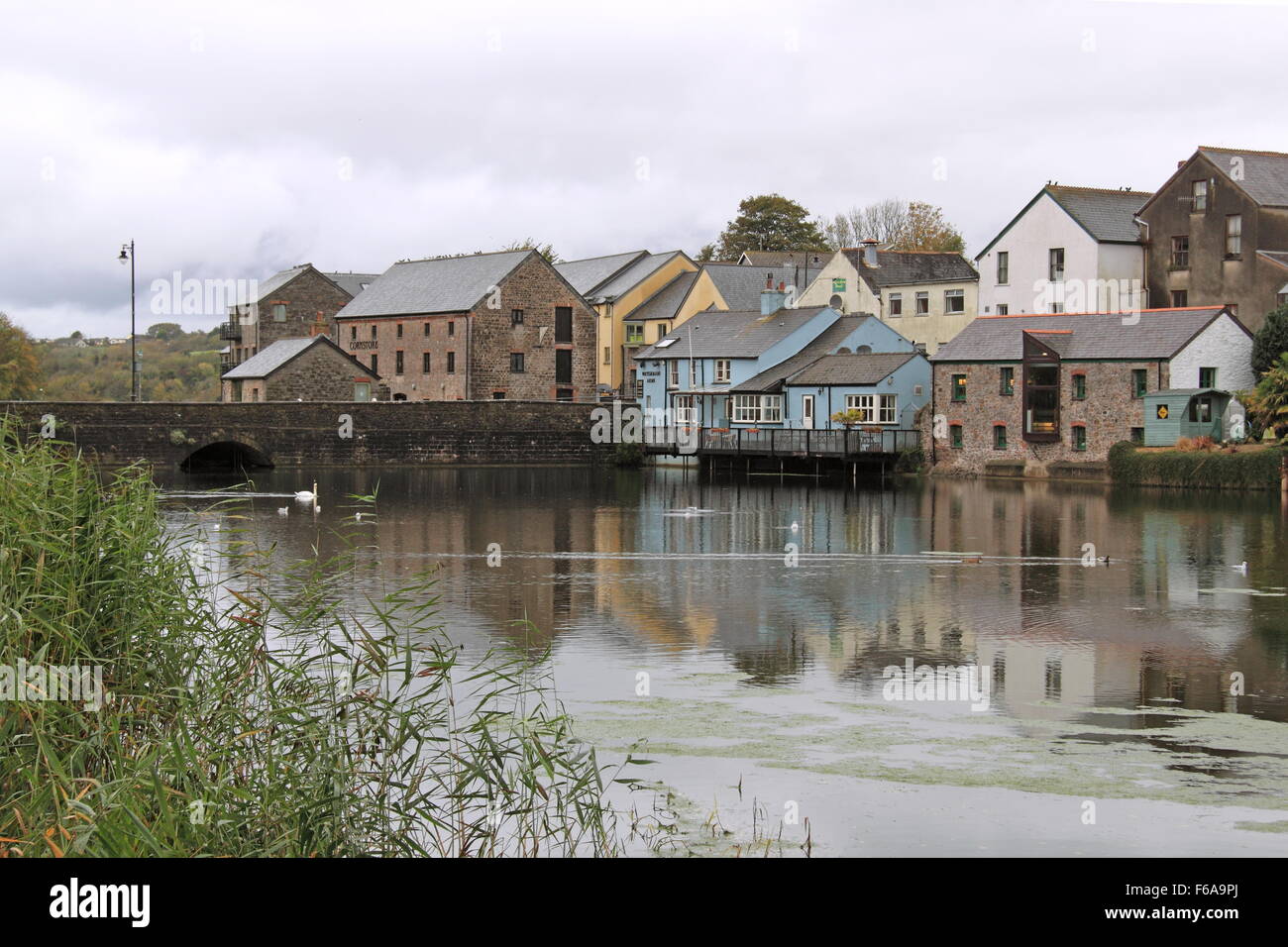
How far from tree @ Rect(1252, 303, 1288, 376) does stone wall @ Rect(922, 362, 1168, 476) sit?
3.26 m

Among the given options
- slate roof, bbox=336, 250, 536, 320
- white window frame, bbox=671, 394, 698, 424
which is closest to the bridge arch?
slate roof, bbox=336, 250, 536, 320

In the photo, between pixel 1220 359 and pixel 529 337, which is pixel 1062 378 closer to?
pixel 1220 359

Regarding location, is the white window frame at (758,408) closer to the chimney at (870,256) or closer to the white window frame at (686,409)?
the white window frame at (686,409)

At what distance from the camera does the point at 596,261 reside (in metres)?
95.4

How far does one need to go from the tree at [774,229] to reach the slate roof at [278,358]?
129ft

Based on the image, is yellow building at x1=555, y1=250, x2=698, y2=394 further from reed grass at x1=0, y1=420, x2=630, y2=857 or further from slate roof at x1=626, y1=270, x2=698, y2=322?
A: reed grass at x1=0, y1=420, x2=630, y2=857

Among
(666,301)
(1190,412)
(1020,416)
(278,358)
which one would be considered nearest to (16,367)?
(278,358)

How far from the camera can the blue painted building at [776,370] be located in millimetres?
63438

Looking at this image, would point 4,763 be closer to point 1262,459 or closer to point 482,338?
point 1262,459

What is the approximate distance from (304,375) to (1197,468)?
144ft

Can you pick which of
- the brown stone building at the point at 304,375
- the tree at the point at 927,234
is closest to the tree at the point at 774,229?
the tree at the point at 927,234

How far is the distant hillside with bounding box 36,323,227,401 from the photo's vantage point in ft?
342
